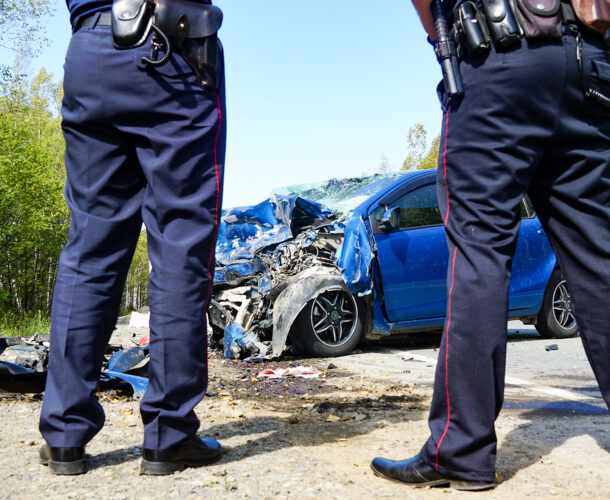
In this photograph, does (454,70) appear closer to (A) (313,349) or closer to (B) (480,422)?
(B) (480,422)

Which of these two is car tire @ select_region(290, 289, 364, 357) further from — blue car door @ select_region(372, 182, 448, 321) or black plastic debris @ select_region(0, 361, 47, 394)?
black plastic debris @ select_region(0, 361, 47, 394)

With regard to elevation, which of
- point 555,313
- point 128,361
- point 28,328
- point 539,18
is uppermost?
point 539,18

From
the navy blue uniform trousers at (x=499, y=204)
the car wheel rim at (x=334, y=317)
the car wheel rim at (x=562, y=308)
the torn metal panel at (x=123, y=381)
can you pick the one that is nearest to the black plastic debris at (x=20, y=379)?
the torn metal panel at (x=123, y=381)

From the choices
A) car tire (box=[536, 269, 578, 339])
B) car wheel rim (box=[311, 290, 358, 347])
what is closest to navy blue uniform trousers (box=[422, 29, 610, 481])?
car wheel rim (box=[311, 290, 358, 347])

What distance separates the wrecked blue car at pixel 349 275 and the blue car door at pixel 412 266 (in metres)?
0.01

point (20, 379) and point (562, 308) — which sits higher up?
point (20, 379)

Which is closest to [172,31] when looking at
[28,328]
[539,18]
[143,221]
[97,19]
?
[97,19]

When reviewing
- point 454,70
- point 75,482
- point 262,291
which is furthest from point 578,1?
point 262,291

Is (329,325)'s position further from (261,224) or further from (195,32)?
(195,32)

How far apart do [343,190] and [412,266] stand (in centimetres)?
205

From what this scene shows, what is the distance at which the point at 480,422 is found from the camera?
1.93 m

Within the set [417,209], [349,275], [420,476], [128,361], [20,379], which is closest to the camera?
[420,476]

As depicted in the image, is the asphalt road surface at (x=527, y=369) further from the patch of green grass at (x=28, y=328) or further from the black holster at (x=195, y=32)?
the patch of green grass at (x=28, y=328)

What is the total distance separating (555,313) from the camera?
24.3ft
